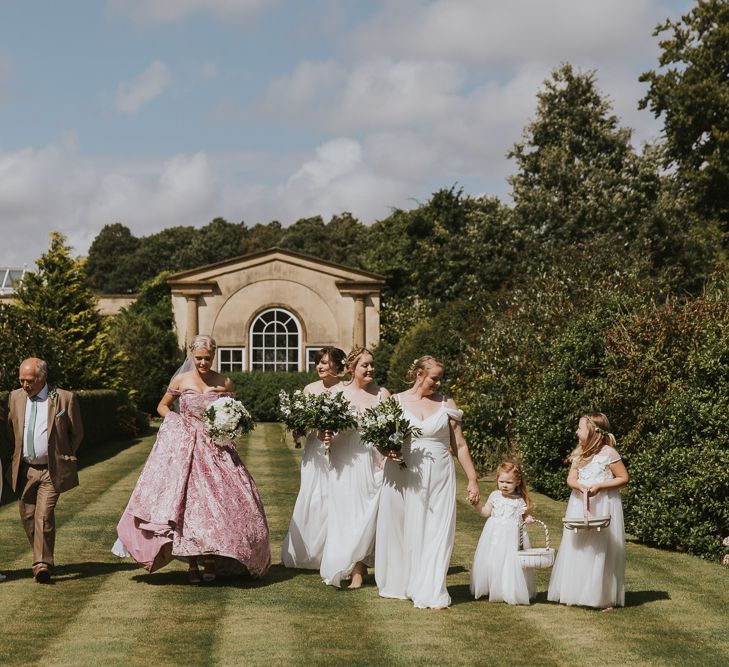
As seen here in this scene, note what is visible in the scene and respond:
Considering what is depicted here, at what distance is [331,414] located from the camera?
9.63m

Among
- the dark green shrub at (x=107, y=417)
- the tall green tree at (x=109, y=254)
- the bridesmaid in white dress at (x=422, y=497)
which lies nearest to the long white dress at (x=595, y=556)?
the bridesmaid in white dress at (x=422, y=497)

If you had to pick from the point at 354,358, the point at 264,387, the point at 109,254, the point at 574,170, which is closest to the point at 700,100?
the point at 574,170

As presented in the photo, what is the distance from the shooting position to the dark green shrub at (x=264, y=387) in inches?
1501

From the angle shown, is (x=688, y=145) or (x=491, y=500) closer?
(x=491, y=500)

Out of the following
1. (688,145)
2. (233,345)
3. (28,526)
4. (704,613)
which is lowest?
(704,613)

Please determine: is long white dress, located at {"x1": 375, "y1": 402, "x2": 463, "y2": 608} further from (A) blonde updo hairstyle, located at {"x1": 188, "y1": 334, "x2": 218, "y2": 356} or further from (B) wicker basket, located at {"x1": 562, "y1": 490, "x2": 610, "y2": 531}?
(A) blonde updo hairstyle, located at {"x1": 188, "y1": 334, "x2": 218, "y2": 356}

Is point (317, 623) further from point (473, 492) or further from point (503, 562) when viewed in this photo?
point (503, 562)

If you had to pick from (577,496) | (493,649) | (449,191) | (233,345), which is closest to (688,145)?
(449,191)

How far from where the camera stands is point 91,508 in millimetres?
15320

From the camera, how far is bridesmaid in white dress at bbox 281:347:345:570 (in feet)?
34.1

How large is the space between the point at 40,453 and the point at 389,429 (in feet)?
10.2

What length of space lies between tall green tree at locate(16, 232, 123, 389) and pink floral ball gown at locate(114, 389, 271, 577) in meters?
22.1

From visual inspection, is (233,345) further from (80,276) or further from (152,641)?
(152,641)

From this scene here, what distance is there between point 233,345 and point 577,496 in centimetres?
3356
